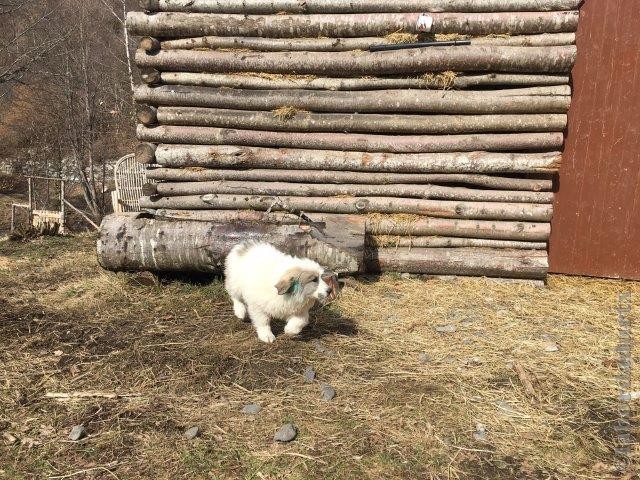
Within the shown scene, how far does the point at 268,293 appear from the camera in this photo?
16.6ft

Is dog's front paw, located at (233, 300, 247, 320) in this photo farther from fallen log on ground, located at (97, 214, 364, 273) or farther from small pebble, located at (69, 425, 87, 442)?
small pebble, located at (69, 425, 87, 442)

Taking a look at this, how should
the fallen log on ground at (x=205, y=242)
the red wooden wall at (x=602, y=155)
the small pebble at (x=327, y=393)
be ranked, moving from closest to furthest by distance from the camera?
1. the small pebble at (x=327, y=393)
2. the fallen log on ground at (x=205, y=242)
3. the red wooden wall at (x=602, y=155)

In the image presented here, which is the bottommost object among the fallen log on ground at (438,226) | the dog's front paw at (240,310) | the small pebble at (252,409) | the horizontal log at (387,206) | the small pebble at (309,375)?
the small pebble at (252,409)

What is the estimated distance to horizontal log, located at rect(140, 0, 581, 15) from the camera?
7090mm

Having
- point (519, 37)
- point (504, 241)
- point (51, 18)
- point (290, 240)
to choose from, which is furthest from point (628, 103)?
point (51, 18)

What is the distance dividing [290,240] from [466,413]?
11.0ft

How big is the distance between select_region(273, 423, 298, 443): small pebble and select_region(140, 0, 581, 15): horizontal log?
5.86m

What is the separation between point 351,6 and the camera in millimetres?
7457

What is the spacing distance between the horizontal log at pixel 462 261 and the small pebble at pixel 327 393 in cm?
328

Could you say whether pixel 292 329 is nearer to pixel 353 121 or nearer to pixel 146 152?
pixel 353 121

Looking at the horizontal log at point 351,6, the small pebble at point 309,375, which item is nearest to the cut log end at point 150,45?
the horizontal log at point 351,6

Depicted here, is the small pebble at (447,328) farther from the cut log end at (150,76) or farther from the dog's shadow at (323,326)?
the cut log end at (150,76)

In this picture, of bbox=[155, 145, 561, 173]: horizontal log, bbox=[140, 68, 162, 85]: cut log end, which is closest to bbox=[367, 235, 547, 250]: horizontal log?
bbox=[155, 145, 561, 173]: horizontal log

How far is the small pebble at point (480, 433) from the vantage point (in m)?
3.88
